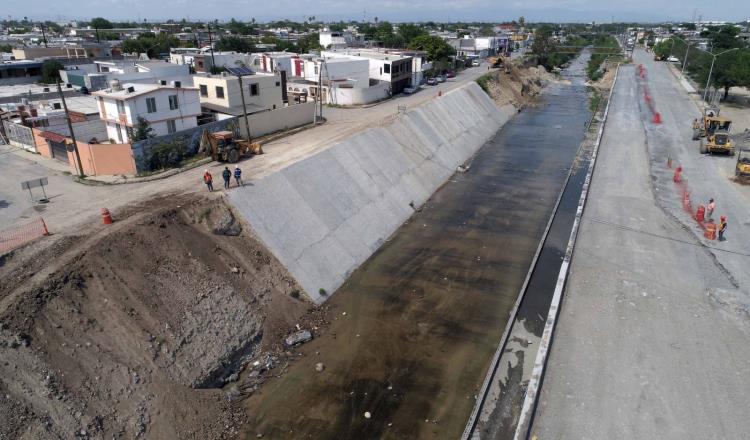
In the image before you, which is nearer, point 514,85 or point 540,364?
point 540,364

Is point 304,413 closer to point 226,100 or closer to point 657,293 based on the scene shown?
point 657,293

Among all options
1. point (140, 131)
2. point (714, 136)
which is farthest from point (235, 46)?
point (714, 136)

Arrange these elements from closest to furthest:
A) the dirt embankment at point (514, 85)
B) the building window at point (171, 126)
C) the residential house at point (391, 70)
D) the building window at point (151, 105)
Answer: the building window at point (151, 105), the building window at point (171, 126), the residential house at point (391, 70), the dirt embankment at point (514, 85)

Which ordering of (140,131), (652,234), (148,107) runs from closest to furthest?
(652,234)
(140,131)
(148,107)

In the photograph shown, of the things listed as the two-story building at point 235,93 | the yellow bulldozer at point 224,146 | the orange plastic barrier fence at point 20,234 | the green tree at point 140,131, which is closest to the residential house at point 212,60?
the two-story building at point 235,93

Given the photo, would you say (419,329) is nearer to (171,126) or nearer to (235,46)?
(171,126)

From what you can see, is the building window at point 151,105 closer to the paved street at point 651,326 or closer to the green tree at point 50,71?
the paved street at point 651,326
